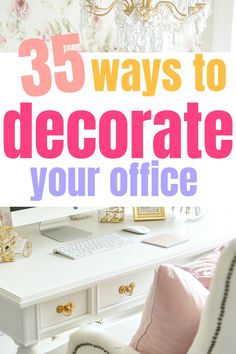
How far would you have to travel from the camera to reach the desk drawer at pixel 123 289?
1.77m

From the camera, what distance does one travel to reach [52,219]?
7.06 ft

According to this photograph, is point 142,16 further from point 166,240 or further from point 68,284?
point 68,284

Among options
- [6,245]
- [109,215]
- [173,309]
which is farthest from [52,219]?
[173,309]

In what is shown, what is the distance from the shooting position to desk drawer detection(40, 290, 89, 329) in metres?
1.63

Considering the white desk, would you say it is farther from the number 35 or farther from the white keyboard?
the number 35

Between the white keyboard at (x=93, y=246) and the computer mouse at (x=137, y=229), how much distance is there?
0.09 metres

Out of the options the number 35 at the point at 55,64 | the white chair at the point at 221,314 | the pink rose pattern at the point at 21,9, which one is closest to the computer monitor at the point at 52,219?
the number 35 at the point at 55,64

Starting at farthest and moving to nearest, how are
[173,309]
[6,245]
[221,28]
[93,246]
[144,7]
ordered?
[221,28] → [144,7] → [93,246] → [6,245] → [173,309]

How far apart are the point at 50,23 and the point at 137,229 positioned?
2.95ft

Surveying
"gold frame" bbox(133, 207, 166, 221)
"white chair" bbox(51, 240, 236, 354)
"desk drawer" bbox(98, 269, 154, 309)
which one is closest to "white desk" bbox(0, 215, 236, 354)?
"desk drawer" bbox(98, 269, 154, 309)

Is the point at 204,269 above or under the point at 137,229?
above

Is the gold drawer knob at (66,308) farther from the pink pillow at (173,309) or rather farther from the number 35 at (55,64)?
the number 35 at (55,64)

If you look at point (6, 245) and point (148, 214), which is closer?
point (6, 245)

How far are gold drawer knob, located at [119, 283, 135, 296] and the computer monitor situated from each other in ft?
1.08
